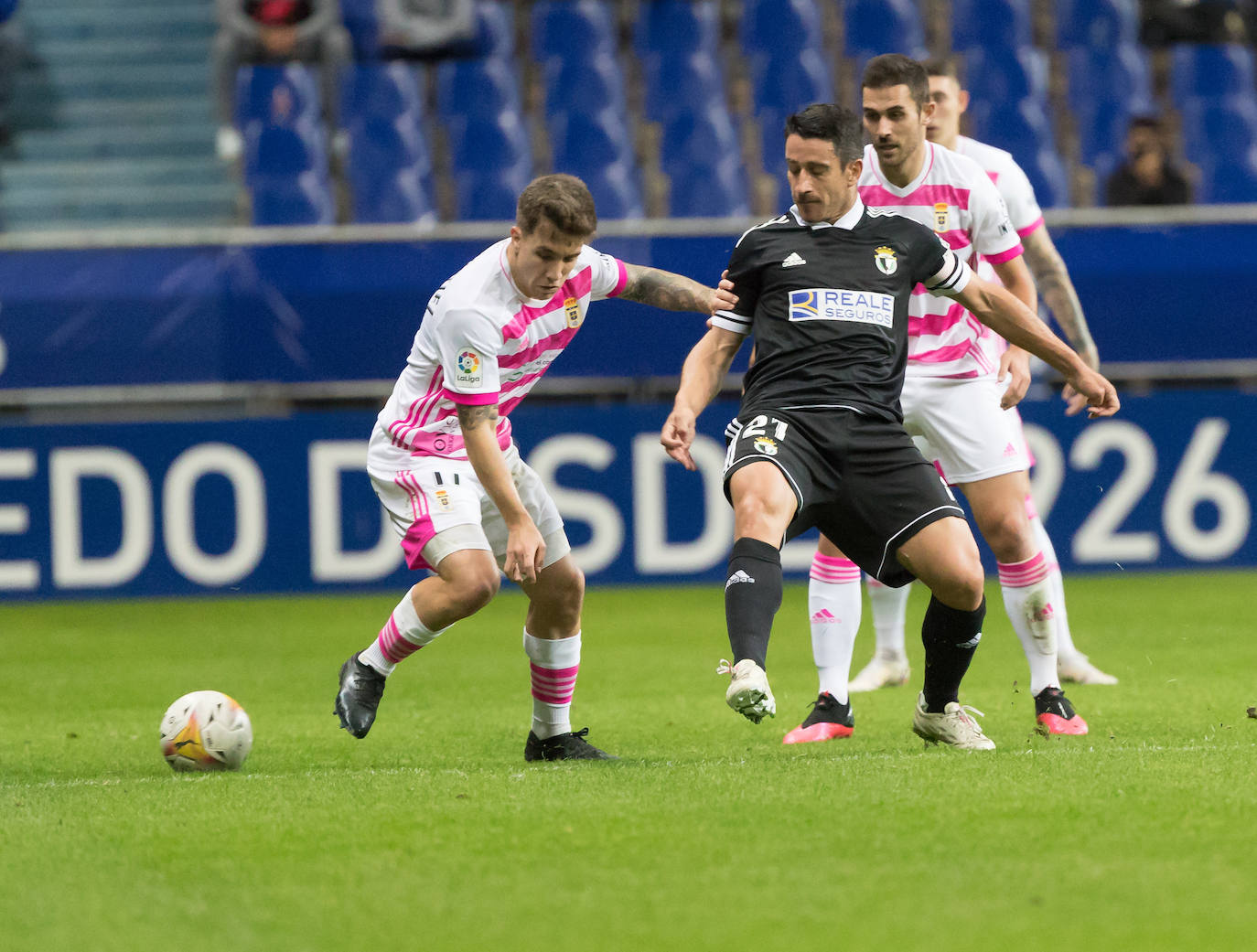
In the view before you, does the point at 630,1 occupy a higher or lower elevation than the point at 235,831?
higher

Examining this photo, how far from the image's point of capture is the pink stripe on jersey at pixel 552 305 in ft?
17.2

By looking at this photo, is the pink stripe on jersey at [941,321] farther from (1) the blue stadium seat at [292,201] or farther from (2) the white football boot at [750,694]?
A: (1) the blue stadium seat at [292,201]

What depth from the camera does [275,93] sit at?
524 inches

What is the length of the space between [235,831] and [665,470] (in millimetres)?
6379

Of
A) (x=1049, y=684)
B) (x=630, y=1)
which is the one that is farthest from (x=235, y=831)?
(x=630, y=1)

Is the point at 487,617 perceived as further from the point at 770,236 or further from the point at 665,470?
the point at 770,236

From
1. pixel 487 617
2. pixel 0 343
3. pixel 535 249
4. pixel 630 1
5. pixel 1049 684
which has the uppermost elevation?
pixel 630 1

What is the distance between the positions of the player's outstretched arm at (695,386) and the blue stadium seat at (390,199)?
23.7 ft

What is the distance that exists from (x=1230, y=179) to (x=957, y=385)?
7.55 meters

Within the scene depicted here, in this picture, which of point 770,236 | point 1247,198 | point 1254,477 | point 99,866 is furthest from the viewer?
point 1247,198

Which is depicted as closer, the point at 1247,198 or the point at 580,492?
the point at 580,492

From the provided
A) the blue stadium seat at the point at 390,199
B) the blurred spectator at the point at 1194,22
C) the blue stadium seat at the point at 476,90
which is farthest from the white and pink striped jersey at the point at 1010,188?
the blurred spectator at the point at 1194,22

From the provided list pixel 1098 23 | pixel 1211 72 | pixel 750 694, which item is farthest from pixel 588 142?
pixel 750 694

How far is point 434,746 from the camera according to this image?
235 inches
